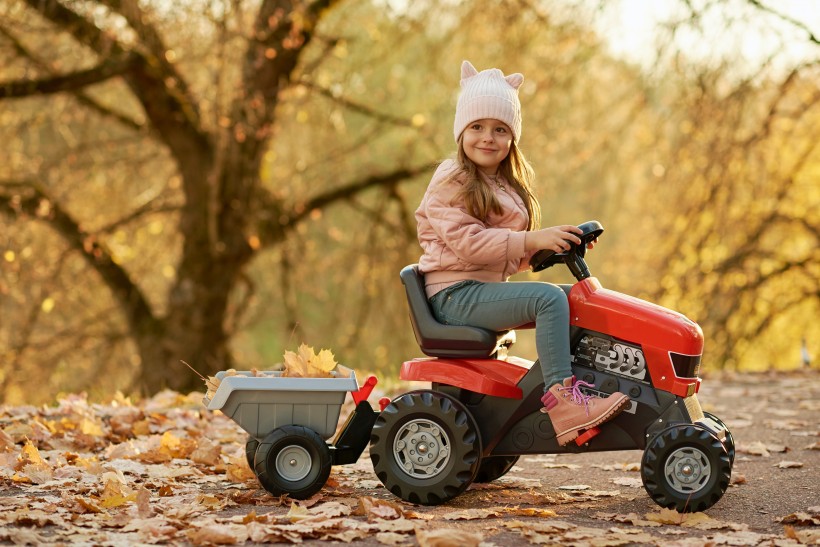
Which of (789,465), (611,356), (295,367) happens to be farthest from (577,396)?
(789,465)

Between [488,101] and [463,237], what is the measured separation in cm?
62

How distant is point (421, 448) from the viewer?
14.0 ft

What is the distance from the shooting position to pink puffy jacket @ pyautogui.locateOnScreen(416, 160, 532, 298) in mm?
4254

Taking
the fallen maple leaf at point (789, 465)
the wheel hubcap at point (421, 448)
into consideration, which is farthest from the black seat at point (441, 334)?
the fallen maple leaf at point (789, 465)

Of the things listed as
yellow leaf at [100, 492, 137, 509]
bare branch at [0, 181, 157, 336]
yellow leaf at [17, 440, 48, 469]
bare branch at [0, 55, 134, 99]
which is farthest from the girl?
bare branch at [0, 181, 157, 336]

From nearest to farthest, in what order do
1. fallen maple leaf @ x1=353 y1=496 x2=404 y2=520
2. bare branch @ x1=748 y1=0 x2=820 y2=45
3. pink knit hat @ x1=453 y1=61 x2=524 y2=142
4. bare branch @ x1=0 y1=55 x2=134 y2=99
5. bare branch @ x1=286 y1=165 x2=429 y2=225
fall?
fallen maple leaf @ x1=353 y1=496 x2=404 y2=520, pink knit hat @ x1=453 y1=61 x2=524 y2=142, bare branch @ x1=748 y1=0 x2=820 y2=45, bare branch @ x1=0 y1=55 x2=134 y2=99, bare branch @ x1=286 y1=165 x2=429 y2=225

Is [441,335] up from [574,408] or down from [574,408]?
up

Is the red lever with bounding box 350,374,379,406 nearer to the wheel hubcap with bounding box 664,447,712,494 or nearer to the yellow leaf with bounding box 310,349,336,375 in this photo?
the yellow leaf with bounding box 310,349,336,375

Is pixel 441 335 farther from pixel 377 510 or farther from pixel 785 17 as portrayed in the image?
pixel 785 17

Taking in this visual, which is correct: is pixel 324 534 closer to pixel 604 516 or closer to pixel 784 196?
pixel 604 516

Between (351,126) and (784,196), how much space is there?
259 inches

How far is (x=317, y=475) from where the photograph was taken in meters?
4.22

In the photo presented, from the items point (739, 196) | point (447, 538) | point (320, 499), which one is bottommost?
point (447, 538)

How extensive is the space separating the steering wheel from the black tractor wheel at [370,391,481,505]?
0.69 metres
